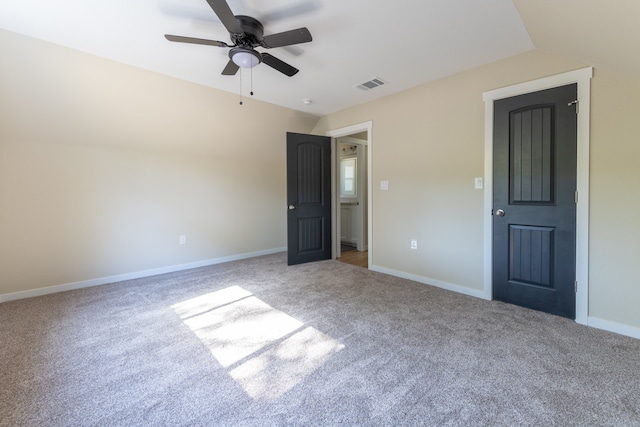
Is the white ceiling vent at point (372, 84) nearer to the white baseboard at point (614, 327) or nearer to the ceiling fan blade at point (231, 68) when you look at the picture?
the ceiling fan blade at point (231, 68)

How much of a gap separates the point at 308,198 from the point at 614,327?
11.8 feet

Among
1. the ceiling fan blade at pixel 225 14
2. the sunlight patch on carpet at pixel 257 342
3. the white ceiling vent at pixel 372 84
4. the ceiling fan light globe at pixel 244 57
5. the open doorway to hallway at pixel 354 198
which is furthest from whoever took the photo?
the open doorway to hallway at pixel 354 198

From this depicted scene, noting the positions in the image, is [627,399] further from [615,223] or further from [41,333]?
[41,333]

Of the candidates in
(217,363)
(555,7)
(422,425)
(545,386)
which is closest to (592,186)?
(555,7)

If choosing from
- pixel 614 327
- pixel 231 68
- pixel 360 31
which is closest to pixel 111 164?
pixel 231 68

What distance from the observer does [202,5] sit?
194 cm

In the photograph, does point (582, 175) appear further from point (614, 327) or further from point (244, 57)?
point (244, 57)

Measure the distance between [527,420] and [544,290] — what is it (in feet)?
5.34

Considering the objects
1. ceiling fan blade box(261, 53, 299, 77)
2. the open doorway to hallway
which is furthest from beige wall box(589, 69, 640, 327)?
the open doorway to hallway

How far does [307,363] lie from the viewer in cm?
183

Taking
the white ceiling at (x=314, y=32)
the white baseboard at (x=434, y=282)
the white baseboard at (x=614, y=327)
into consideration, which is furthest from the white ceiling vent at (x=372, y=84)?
the white baseboard at (x=614, y=327)

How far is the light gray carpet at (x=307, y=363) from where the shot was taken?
1.41 m

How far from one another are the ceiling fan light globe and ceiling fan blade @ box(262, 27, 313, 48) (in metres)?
0.15

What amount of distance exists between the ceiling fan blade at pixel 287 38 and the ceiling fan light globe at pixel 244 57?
15 centimetres
